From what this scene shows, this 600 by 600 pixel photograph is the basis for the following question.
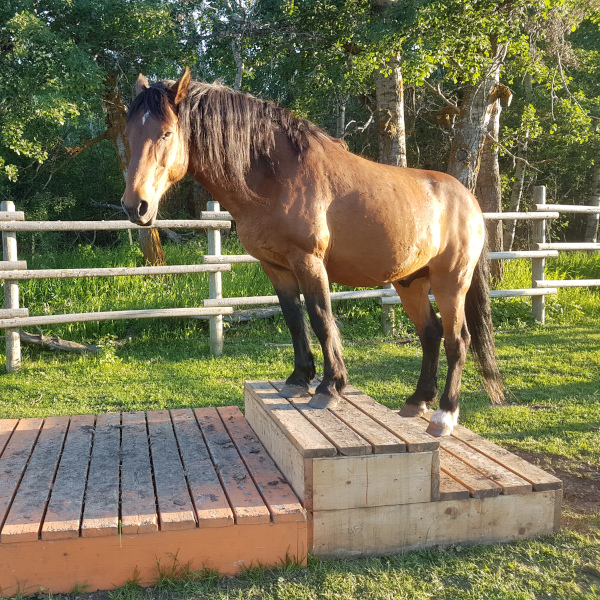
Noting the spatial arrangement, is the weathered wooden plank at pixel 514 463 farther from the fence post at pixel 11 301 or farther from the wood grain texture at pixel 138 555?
the fence post at pixel 11 301

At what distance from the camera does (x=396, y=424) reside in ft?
9.77

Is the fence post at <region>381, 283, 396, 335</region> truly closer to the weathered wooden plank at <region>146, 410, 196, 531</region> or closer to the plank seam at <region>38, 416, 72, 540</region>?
the weathered wooden plank at <region>146, 410, 196, 531</region>

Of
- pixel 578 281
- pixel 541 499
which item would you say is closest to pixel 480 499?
pixel 541 499

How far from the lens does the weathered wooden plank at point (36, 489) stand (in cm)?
225

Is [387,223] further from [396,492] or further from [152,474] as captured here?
[152,474]

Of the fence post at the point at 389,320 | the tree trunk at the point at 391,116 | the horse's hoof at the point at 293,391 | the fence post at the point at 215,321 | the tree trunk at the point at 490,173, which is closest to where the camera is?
the horse's hoof at the point at 293,391

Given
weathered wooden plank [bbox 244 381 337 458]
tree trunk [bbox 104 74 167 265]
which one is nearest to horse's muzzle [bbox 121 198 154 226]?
weathered wooden plank [bbox 244 381 337 458]

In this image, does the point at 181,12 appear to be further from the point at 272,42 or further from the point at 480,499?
the point at 480,499

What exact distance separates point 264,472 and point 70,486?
2.99ft

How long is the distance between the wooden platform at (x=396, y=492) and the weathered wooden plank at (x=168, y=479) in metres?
0.50

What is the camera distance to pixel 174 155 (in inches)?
108

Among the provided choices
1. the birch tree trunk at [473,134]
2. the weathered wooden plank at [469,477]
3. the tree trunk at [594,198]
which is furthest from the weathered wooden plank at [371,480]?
the tree trunk at [594,198]

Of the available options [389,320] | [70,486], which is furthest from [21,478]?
[389,320]

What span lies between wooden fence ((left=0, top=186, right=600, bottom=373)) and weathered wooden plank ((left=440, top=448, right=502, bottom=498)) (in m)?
3.64
